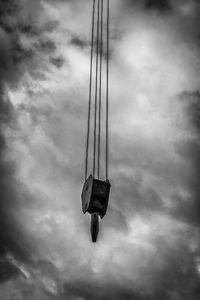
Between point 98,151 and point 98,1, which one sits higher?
point 98,1

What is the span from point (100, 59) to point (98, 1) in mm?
6511

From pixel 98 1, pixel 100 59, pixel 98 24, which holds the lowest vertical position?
pixel 100 59

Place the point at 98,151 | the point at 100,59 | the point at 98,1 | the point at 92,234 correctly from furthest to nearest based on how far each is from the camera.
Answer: the point at 98,1, the point at 100,59, the point at 98,151, the point at 92,234

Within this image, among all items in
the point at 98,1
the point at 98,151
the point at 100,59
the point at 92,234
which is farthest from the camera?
the point at 98,1

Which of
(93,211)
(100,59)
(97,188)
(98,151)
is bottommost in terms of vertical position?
(93,211)

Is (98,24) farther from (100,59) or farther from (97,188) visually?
(97,188)

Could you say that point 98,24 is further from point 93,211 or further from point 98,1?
point 93,211

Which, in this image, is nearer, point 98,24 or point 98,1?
point 98,24

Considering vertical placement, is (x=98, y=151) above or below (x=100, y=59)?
below

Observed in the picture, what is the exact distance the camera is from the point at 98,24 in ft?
90.5

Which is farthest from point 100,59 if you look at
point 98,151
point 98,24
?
point 98,151

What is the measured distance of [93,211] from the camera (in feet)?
59.5

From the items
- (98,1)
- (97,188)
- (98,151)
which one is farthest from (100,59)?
(97,188)

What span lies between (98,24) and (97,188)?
15407mm
